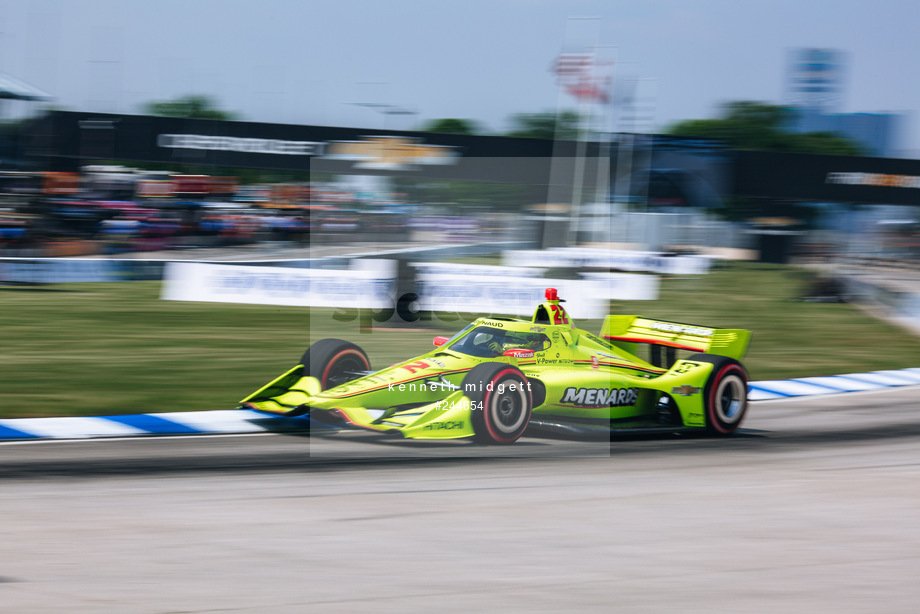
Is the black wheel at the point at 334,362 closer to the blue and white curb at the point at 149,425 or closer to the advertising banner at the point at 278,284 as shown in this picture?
the blue and white curb at the point at 149,425

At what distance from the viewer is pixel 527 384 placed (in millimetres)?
7094

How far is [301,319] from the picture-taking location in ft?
50.3

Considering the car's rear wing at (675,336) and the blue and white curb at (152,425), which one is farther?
the car's rear wing at (675,336)

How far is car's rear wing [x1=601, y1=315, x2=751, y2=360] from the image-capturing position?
339 inches

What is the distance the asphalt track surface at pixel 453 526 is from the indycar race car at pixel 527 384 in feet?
0.83

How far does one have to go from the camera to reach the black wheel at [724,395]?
8.07m

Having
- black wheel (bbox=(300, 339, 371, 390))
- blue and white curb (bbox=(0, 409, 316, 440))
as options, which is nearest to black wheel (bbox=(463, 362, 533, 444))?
black wheel (bbox=(300, 339, 371, 390))

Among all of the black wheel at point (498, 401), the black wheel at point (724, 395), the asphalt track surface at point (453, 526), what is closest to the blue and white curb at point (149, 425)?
the asphalt track surface at point (453, 526)

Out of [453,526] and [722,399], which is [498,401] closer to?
[453,526]

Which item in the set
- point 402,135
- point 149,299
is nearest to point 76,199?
point 149,299

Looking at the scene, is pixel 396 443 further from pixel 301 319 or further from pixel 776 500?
pixel 301 319

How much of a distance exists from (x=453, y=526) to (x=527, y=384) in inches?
82.2

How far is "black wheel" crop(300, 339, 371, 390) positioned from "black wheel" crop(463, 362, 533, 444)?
3.79 feet

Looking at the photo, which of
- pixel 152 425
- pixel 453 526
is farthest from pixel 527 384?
pixel 152 425
